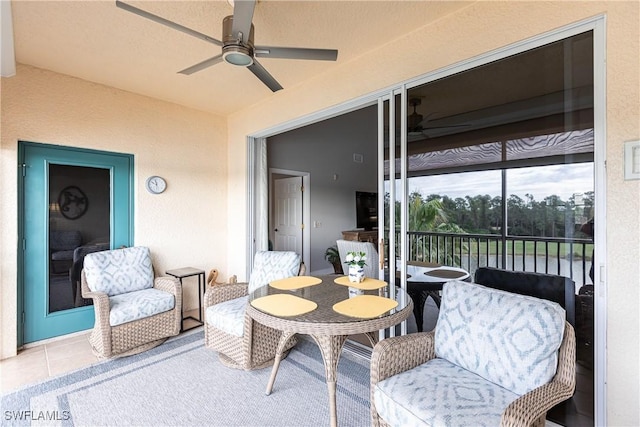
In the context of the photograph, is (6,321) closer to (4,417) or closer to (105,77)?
(4,417)

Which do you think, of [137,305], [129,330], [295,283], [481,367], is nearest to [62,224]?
[137,305]

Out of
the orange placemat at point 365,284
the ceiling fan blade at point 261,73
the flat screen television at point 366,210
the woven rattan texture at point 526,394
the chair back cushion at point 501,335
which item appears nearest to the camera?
the woven rattan texture at point 526,394

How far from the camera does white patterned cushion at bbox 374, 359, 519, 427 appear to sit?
123 cm

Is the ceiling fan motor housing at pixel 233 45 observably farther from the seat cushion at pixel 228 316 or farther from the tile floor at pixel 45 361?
the tile floor at pixel 45 361

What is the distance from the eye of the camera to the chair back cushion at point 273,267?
278 cm

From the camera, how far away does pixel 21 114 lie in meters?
2.87

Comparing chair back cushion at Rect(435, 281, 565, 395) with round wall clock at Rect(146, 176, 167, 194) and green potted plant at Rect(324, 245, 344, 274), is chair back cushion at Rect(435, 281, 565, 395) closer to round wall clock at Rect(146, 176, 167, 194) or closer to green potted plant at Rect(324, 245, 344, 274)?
round wall clock at Rect(146, 176, 167, 194)

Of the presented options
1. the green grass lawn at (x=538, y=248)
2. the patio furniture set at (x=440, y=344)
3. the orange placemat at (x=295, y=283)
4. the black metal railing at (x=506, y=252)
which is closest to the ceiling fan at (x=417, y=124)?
the black metal railing at (x=506, y=252)

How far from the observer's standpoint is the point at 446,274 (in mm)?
2479

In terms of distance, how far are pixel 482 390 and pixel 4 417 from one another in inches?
114

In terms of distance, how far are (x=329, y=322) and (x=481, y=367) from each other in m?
0.79

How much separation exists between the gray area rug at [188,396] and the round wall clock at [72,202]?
5.30 feet

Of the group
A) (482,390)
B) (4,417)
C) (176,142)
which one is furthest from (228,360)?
(176,142)

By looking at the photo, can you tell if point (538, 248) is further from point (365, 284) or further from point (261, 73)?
point (261, 73)
